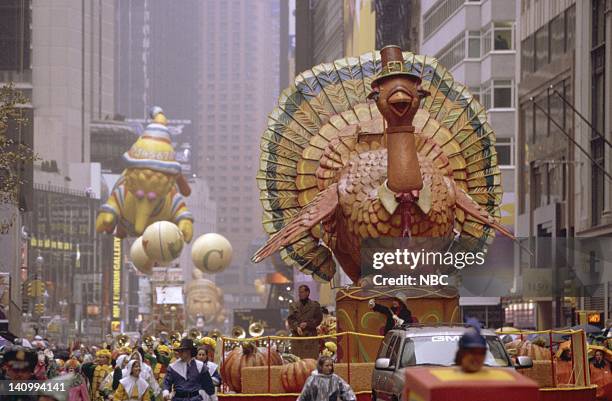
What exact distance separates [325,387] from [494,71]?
52.2m

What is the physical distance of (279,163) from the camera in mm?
32719

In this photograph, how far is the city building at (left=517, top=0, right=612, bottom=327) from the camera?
51312mm

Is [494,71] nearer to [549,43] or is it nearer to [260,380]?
[549,43]

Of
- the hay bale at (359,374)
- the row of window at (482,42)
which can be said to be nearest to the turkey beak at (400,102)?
the hay bale at (359,374)

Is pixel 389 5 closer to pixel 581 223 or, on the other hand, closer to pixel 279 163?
pixel 581 223

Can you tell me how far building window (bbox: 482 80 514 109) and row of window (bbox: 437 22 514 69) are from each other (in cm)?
139

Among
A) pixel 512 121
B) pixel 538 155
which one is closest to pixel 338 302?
pixel 538 155

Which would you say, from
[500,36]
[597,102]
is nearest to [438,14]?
[500,36]

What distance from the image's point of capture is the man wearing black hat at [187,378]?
69.7ft

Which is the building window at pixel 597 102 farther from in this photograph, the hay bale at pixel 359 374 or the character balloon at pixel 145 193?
the character balloon at pixel 145 193

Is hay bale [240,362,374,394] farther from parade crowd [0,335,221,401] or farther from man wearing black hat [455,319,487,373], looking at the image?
man wearing black hat [455,319,487,373]

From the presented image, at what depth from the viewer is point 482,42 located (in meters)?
71.6

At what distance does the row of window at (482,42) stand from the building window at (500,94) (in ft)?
4.56

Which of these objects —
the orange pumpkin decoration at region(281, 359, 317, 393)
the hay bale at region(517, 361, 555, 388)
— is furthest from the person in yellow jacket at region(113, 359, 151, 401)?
the hay bale at region(517, 361, 555, 388)
